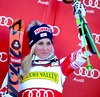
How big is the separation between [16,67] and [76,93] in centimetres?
51

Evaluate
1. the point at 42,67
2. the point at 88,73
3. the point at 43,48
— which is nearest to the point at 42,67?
the point at 42,67

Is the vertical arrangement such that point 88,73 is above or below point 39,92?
above

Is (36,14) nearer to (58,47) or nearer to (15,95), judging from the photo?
(58,47)

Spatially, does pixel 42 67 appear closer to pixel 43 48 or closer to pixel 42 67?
pixel 42 67

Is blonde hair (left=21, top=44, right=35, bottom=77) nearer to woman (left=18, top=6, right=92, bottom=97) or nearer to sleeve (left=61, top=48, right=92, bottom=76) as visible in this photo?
woman (left=18, top=6, right=92, bottom=97)

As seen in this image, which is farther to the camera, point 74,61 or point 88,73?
point 88,73

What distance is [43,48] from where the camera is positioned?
209 cm

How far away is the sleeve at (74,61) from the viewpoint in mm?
2041

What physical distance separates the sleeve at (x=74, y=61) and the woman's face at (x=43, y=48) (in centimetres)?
12


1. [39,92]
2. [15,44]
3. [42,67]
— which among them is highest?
[15,44]

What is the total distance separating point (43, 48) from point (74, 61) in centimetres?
20

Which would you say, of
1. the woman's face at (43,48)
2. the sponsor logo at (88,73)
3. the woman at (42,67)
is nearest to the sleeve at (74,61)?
the woman at (42,67)

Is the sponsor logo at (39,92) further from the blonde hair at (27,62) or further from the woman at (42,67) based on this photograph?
the blonde hair at (27,62)

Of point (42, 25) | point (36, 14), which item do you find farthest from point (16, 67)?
point (36, 14)
